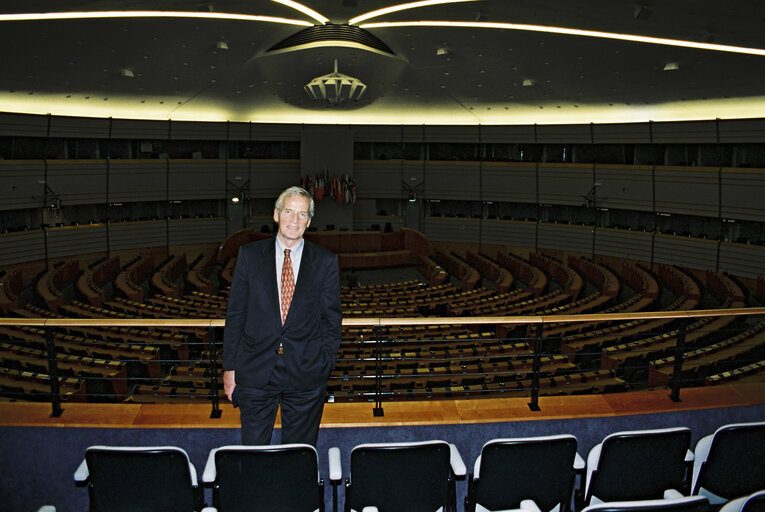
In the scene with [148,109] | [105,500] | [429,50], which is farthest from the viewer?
[148,109]

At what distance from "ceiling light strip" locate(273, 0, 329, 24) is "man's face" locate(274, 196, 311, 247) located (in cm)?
798

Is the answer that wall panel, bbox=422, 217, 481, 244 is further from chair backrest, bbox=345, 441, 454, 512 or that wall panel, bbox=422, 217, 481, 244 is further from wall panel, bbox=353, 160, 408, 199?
chair backrest, bbox=345, 441, 454, 512

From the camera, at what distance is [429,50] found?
12.3 metres

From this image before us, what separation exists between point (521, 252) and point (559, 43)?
1384 centimetres

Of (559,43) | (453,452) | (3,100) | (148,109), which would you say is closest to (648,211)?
(559,43)

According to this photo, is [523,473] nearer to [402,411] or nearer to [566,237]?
[402,411]

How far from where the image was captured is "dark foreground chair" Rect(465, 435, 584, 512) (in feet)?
8.47

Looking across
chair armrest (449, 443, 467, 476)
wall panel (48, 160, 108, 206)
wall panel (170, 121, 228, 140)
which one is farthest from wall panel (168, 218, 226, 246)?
chair armrest (449, 443, 467, 476)

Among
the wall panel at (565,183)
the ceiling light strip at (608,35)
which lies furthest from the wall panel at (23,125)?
the wall panel at (565,183)

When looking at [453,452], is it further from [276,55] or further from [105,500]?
[276,55]

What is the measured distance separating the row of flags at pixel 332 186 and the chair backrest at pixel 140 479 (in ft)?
70.5

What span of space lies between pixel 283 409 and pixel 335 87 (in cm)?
1234

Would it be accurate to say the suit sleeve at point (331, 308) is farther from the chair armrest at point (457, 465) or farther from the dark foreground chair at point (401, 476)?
the chair armrest at point (457, 465)

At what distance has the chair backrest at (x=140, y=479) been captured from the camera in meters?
2.41
